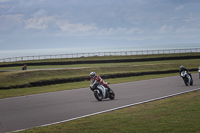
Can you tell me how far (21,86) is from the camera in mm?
28172

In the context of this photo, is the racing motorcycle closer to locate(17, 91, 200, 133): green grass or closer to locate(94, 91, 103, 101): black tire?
locate(94, 91, 103, 101): black tire

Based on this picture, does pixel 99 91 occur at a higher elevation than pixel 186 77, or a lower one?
lower

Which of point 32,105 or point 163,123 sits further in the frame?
point 32,105

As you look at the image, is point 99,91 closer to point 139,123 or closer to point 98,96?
point 98,96

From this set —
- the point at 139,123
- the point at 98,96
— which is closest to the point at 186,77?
the point at 98,96

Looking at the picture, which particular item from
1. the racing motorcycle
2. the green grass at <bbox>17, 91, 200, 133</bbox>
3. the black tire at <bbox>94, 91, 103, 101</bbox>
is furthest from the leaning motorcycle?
the green grass at <bbox>17, 91, 200, 133</bbox>

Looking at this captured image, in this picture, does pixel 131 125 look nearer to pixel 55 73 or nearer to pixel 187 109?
pixel 187 109

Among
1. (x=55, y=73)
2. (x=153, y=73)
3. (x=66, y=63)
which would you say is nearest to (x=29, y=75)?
(x=55, y=73)

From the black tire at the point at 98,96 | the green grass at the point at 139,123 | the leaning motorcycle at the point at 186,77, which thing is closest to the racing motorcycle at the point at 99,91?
the black tire at the point at 98,96

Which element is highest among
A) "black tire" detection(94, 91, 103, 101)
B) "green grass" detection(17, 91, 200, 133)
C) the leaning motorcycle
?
the leaning motorcycle

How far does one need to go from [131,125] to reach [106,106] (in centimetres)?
498

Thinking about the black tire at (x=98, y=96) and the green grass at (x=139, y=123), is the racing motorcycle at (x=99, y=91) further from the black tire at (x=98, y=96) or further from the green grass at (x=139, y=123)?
the green grass at (x=139, y=123)

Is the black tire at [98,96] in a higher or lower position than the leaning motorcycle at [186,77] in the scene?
lower

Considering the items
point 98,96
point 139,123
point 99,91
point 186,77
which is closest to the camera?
point 139,123
